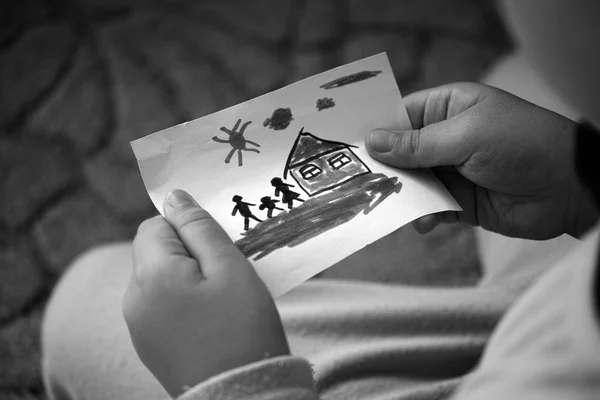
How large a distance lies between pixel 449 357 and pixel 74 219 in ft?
2.28

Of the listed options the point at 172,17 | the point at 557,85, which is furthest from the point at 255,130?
the point at 172,17

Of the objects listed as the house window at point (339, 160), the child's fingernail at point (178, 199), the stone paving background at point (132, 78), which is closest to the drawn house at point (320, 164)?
the house window at point (339, 160)

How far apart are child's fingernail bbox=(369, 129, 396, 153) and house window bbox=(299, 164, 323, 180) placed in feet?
0.20

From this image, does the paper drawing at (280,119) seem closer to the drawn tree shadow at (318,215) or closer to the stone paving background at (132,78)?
the drawn tree shadow at (318,215)

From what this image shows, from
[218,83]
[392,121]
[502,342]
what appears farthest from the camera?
[218,83]

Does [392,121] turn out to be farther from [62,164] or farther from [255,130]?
[62,164]

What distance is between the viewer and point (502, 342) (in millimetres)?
301

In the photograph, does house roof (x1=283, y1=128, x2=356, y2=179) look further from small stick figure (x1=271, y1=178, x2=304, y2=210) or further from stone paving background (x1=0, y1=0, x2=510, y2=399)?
stone paving background (x1=0, y1=0, x2=510, y2=399)

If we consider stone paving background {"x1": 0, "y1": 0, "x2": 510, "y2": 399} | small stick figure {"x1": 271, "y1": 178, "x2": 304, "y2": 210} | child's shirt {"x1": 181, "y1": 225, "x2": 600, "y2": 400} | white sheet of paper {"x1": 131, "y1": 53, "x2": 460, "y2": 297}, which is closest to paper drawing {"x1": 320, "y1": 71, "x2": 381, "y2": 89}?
white sheet of paper {"x1": 131, "y1": 53, "x2": 460, "y2": 297}

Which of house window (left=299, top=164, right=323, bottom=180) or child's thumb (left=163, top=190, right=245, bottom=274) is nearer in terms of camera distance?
child's thumb (left=163, top=190, right=245, bottom=274)

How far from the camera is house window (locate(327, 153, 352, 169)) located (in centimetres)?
53

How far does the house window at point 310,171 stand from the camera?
1.72ft

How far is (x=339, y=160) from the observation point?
1.76ft

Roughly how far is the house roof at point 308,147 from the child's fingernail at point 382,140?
3cm
